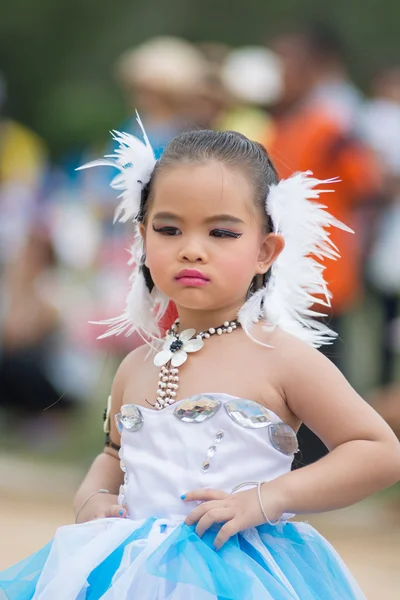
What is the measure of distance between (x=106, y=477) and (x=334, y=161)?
2780mm

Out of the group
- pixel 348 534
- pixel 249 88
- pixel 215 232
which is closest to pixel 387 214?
pixel 249 88

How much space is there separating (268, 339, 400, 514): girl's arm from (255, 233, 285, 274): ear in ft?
0.84

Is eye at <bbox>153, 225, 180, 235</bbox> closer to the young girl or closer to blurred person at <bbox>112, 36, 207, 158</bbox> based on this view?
the young girl

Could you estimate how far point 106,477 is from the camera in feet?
7.58

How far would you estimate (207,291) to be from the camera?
2070 millimetres

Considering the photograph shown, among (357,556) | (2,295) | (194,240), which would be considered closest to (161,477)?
(194,240)

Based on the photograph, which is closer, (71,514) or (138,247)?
(138,247)

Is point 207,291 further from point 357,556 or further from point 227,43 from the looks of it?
point 227,43

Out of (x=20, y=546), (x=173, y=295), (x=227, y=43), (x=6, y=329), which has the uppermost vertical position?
(x=227, y=43)

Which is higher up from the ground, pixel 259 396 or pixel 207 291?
pixel 207 291

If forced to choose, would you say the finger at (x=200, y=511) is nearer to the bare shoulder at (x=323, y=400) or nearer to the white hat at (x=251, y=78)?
the bare shoulder at (x=323, y=400)

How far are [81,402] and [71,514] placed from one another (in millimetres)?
1916

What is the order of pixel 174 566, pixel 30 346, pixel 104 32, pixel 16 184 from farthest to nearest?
1. pixel 104 32
2. pixel 16 184
3. pixel 30 346
4. pixel 174 566

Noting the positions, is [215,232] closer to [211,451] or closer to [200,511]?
[211,451]
